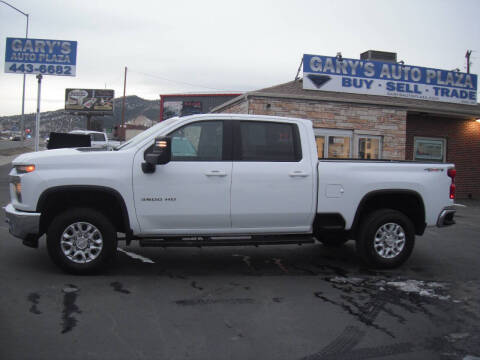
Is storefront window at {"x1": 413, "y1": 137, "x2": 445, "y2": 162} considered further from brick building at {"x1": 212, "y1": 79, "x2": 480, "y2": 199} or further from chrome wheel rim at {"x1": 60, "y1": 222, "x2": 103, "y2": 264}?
chrome wheel rim at {"x1": 60, "y1": 222, "x2": 103, "y2": 264}

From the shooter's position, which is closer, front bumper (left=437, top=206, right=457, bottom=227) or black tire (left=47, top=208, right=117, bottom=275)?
black tire (left=47, top=208, right=117, bottom=275)

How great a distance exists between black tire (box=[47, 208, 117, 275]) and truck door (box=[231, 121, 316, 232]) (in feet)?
5.05

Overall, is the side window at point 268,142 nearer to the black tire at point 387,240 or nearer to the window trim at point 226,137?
the window trim at point 226,137

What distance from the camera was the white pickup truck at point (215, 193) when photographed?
Answer: 5410 millimetres

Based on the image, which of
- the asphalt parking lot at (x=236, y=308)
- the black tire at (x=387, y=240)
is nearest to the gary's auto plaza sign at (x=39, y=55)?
the asphalt parking lot at (x=236, y=308)

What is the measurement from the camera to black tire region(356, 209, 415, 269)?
625cm

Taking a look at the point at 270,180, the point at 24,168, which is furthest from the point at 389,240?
the point at 24,168

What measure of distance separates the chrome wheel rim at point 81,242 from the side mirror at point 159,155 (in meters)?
0.96

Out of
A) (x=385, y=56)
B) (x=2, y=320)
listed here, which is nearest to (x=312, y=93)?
(x=385, y=56)

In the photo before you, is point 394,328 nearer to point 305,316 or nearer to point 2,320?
point 305,316

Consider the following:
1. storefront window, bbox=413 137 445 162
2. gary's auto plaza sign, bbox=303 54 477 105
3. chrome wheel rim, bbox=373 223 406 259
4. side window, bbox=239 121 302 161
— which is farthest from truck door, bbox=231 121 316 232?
storefront window, bbox=413 137 445 162

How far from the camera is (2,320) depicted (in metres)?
4.06

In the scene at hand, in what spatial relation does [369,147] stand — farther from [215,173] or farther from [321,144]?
[215,173]

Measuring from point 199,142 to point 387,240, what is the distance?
290 centimetres
